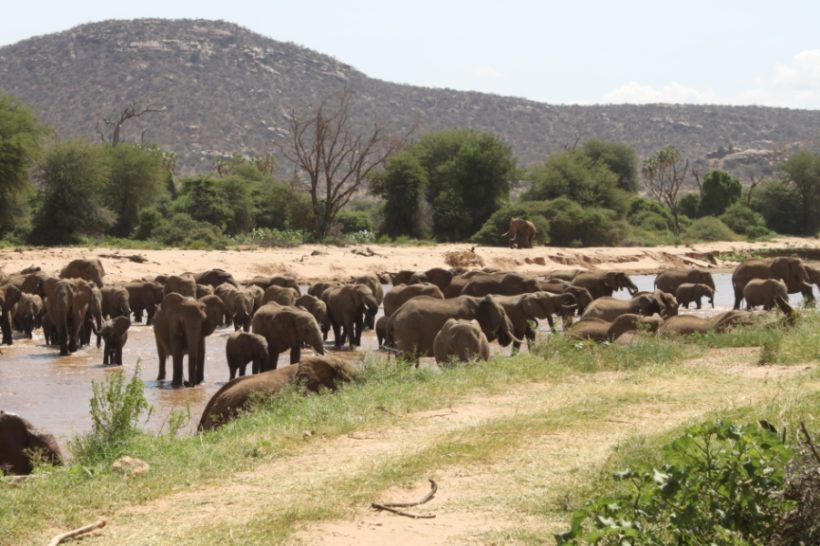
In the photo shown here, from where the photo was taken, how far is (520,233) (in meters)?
49.9

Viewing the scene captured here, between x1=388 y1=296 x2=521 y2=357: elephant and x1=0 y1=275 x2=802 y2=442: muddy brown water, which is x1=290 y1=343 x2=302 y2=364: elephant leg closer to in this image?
x1=0 y1=275 x2=802 y2=442: muddy brown water

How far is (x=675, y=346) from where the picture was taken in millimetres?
14633

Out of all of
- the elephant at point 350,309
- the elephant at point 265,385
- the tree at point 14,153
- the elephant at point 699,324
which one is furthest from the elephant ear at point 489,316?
the tree at point 14,153

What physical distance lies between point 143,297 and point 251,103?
86698mm

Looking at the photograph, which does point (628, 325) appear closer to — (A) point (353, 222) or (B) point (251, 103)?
(A) point (353, 222)

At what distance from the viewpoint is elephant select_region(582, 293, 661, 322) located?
65.6ft

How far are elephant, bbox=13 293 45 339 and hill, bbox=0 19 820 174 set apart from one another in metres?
74.3

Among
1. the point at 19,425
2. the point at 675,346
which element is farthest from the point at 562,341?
the point at 19,425

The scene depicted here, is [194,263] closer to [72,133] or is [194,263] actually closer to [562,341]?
[562,341]

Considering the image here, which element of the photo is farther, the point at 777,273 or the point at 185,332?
the point at 777,273

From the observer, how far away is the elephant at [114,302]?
84.1 feet

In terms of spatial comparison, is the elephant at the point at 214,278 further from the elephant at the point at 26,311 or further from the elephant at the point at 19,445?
the elephant at the point at 19,445

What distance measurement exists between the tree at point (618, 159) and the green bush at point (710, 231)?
1153cm

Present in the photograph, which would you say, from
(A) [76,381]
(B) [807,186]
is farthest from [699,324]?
(B) [807,186]
